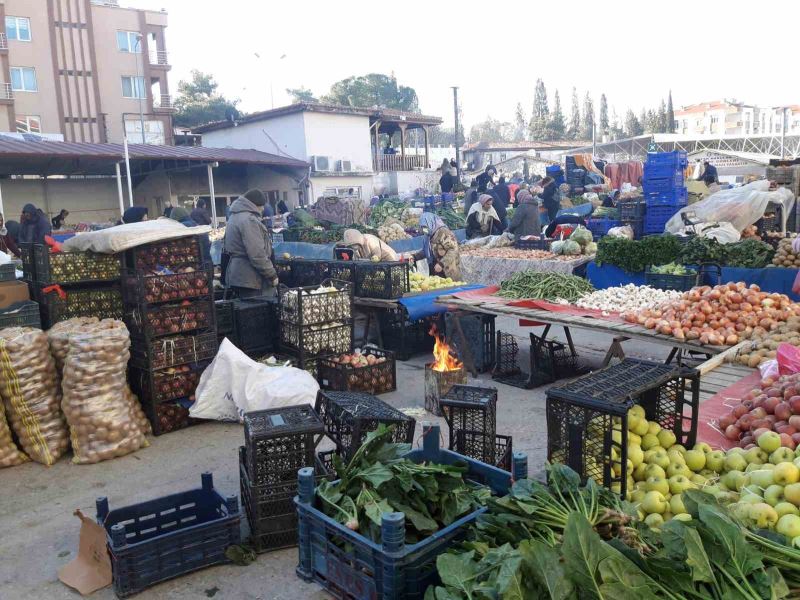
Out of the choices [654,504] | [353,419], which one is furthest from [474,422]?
[654,504]

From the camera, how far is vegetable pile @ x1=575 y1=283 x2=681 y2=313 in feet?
21.7

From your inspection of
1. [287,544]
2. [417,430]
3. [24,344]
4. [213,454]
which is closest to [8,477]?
[24,344]

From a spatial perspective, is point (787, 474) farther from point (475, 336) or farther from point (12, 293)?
point (12, 293)

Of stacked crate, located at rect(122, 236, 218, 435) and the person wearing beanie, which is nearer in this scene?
stacked crate, located at rect(122, 236, 218, 435)

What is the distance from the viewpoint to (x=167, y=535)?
3.44m

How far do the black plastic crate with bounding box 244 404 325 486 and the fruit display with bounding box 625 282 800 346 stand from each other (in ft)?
11.6

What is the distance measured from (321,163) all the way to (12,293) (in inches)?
822

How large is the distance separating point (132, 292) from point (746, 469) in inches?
196

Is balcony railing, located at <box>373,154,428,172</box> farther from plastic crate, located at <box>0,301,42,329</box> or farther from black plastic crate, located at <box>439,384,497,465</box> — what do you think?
black plastic crate, located at <box>439,384,497,465</box>

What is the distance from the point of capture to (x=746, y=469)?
2.99 metres

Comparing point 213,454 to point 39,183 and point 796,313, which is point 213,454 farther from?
point 39,183

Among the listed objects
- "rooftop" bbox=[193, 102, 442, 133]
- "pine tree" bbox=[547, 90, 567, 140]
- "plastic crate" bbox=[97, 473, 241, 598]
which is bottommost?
"plastic crate" bbox=[97, 473, 241, 598]

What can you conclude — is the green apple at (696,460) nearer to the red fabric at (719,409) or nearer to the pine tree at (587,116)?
the red fabric at (719,409)

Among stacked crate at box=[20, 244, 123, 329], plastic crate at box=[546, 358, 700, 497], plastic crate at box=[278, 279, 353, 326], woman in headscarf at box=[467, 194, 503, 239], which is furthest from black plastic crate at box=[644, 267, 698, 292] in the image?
stacked crate at box=[20, 244, 123, 329]
